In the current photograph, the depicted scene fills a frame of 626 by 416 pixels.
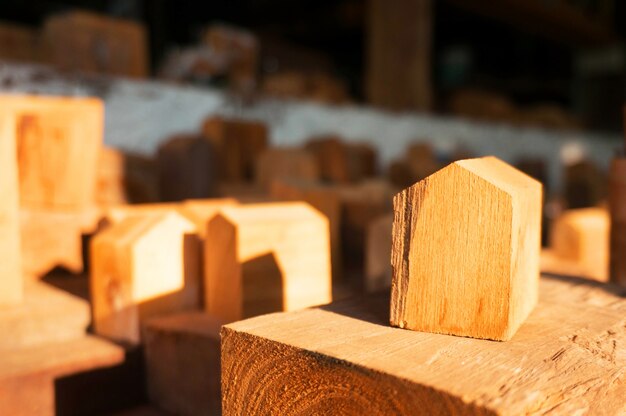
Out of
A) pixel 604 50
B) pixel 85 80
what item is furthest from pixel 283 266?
pixel 604 50

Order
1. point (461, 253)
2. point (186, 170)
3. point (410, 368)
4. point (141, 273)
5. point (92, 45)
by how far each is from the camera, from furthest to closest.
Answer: point (92, 45) < point (186, 170) < point (141, 273) < point (461, 253) < point (410, 368)

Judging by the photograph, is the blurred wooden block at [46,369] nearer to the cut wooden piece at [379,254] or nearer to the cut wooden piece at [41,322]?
the cut wooden piece at [41,322]

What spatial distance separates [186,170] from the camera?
274cm

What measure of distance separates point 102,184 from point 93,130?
466mm

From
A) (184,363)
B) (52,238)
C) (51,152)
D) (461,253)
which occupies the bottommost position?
(184,363)

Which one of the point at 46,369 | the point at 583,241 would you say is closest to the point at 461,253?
the point at 46,369

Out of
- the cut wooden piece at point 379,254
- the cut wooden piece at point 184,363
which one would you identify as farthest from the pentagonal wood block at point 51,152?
the cut wooden piece at point 379,254

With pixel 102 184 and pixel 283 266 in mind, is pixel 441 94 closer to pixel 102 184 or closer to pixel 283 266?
pixel 102 184

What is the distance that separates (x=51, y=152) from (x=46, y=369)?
3.05ft

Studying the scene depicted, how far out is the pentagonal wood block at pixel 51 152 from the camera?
1.89m

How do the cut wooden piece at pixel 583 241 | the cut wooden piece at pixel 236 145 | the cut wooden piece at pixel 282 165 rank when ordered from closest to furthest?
1. the cut wooden piece at pixel 583 241
2. the cut wooden piece at pixel 282 165
3. the cut wooden piece at pixel 236 145

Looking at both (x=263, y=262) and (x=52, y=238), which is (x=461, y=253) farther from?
(x=52, y=238)

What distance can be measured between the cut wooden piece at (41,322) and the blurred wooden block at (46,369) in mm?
32

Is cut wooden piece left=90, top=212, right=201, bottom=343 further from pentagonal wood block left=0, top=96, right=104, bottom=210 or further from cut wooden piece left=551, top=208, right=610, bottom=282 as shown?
cut wooden piece left=551, top=208, right=610, bottom=282
